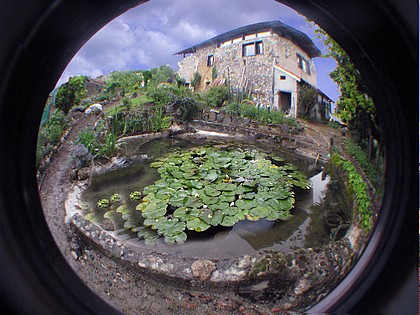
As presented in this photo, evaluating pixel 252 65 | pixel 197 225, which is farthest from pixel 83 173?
pixel 252 65

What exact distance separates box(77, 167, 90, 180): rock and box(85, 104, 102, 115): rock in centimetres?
26

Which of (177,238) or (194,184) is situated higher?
(194,184)

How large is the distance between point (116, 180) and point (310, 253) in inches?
38.2

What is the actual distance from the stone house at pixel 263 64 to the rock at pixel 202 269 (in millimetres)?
809

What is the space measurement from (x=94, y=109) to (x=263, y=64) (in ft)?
2.74

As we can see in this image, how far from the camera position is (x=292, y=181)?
1.12 meters

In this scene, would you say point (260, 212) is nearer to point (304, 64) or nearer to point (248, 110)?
point (248, 110)

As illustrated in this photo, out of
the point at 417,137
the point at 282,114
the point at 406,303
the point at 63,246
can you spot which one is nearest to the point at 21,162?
the point at 63,246

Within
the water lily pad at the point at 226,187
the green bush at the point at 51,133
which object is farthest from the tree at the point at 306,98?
the green bush at the point at 51,133

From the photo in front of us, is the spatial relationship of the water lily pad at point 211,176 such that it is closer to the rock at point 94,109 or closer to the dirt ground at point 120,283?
the dirt ground at point 120,283

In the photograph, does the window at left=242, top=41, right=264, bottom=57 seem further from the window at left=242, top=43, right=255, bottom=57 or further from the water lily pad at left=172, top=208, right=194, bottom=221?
Answer: the water lily pad at left=172, top=208, right=194, bottom=221

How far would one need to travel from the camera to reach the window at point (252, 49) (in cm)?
101

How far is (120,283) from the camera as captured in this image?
946 millimetres

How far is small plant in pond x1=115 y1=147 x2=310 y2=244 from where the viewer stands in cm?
107
